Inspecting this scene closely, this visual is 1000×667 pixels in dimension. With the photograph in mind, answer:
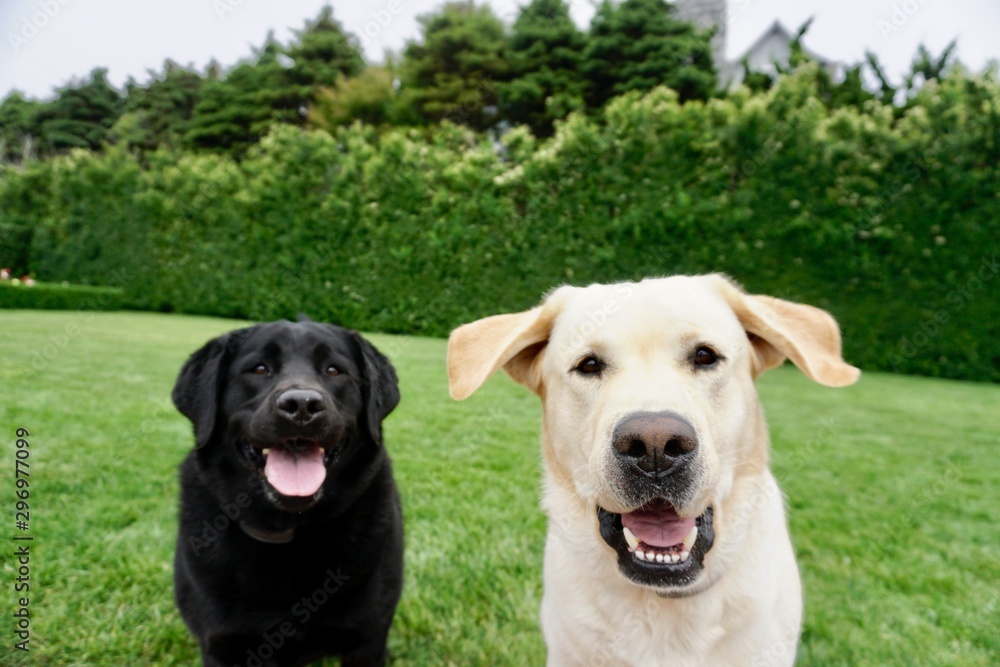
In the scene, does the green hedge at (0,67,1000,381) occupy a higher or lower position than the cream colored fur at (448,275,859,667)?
higher

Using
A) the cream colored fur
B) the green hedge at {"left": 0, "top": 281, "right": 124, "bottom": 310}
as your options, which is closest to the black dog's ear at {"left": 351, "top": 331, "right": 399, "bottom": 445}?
the cream colored fur

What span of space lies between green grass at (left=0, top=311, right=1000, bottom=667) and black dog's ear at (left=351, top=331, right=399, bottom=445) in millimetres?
951

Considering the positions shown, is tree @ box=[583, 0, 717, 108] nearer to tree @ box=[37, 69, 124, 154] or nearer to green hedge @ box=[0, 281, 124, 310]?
green hedge @ box=[0, 281, 124, 310]

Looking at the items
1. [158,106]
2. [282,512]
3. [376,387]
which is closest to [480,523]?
→ [376,387]

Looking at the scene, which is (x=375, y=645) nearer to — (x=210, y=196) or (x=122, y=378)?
(x=122, y=378)

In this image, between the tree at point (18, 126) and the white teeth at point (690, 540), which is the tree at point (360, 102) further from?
the white teeth at point (690, 540)

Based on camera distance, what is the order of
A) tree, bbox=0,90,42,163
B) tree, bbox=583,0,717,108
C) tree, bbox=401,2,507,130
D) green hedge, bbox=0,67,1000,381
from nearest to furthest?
green hedge, bbox=0,67,1000,381 → tree, bbox=583,0,717,108 → tree, bbox=401,2,507,130 → tree, bbox=0,90,42,163

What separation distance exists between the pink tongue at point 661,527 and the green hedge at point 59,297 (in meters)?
20.2

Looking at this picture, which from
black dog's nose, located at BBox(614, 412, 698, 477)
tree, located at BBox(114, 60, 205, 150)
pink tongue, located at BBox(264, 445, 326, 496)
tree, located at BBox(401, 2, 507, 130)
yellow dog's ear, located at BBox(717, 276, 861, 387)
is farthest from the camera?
tree, located at BBox(114, 60, 205, 150)

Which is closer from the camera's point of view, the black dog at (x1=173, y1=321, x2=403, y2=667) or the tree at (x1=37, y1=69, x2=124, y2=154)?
the black dog at (x1=173, y1=321, x2=403, y2=667)

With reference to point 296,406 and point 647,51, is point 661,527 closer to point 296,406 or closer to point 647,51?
point 296,406

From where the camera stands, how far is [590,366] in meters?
1.96

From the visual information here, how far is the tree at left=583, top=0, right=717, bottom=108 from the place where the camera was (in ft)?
68.2

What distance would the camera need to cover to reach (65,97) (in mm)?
34812
